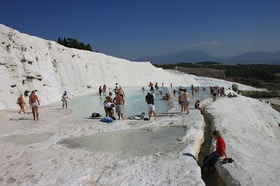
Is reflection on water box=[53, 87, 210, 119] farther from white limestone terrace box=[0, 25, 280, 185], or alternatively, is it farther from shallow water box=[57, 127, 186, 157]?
shallow water box=[57, 127, 186, 157]

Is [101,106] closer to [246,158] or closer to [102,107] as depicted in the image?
[102,107]

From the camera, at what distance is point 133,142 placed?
35.8 ft

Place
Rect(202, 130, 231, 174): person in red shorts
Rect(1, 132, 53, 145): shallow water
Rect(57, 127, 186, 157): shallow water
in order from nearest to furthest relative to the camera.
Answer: Rect(202, 130, 231, 174): person in red shorts → Rect(57, 127, 186, 157): shallow water → Rect(1, 132, 53, 145): shallow water

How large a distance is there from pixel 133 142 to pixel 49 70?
21137 mm

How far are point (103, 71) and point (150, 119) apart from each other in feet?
97.1

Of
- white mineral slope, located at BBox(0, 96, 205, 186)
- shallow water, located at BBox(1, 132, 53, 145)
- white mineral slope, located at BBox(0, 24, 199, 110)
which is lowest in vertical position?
white mineral slope, located at BBox(0, 96, 205, 186)

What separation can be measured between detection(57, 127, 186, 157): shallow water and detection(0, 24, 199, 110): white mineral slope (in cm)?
1192

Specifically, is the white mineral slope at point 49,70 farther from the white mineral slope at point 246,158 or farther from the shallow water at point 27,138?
the white mineral slope at point 246,158

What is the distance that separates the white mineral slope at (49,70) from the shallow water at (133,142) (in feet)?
39.1

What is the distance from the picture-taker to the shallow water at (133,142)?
9.84 metres

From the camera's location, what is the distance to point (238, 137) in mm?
11484

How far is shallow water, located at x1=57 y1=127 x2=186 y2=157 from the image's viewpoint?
9.84 metres

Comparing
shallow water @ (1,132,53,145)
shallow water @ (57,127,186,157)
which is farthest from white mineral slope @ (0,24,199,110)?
shallow water @ (57,127,186,157)

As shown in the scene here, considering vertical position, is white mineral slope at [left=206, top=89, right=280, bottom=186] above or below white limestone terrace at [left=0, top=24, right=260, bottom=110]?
below
